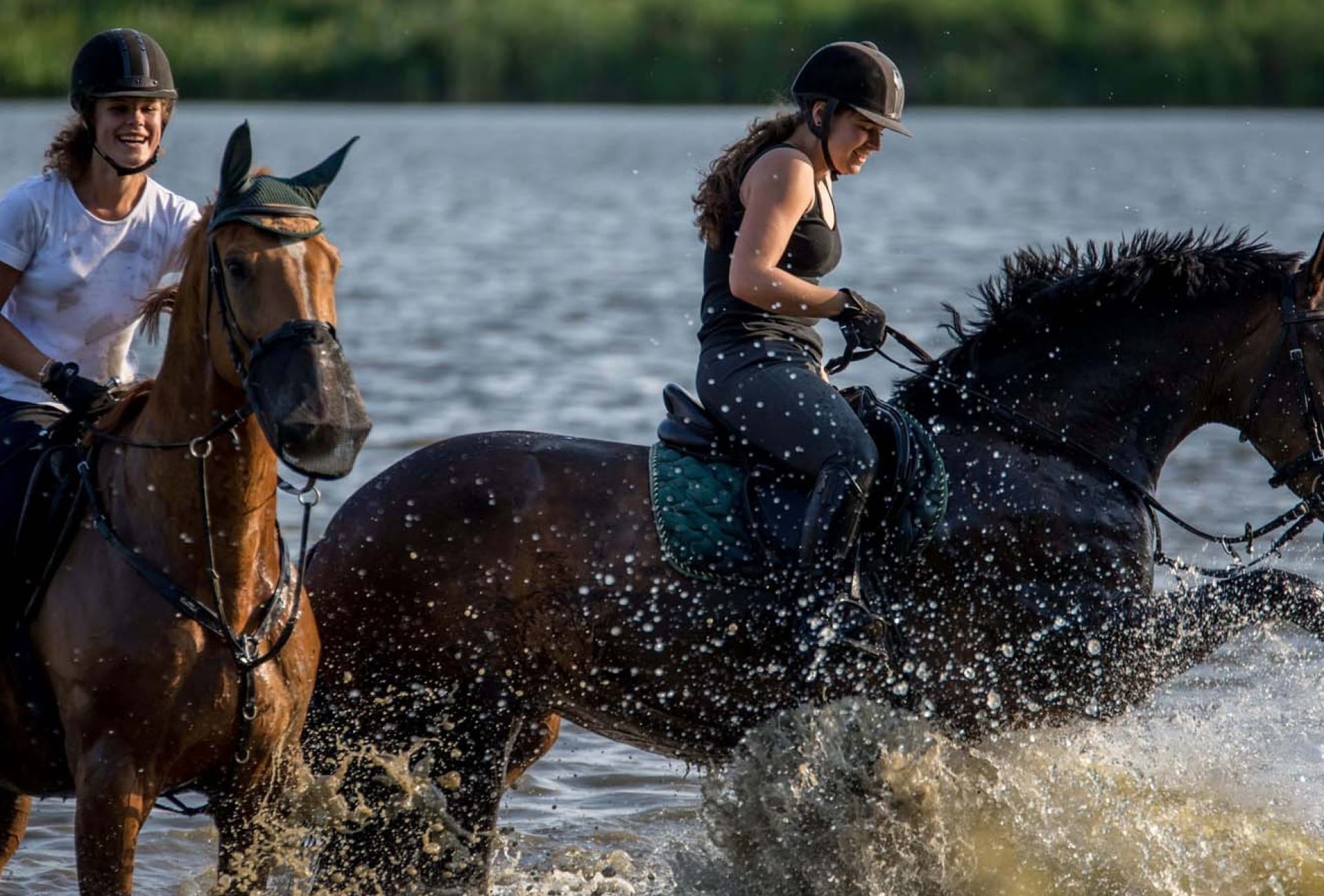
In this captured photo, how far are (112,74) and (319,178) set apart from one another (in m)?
1.01

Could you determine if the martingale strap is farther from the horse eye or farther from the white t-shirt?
the white t-shirt

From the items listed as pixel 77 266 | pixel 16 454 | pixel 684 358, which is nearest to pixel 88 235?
pixel 77 266

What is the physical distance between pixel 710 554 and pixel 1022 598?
1081 mm

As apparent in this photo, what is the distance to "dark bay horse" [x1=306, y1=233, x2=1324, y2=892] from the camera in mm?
6301

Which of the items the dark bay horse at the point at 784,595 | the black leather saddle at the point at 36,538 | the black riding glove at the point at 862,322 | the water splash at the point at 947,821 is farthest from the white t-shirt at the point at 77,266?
the water splash at the point at 947,821

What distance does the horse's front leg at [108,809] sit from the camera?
510cm

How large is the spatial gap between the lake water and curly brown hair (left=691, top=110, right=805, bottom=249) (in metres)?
2.01

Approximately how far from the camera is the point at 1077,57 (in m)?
72.8

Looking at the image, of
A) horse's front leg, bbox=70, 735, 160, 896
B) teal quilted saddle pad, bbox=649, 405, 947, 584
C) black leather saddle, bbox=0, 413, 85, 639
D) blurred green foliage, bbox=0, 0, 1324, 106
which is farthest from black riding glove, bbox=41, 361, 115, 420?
blurred green foliage, bbox=0, 0, 1324, 106

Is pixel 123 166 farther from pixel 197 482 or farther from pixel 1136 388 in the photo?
pixel 1136 388

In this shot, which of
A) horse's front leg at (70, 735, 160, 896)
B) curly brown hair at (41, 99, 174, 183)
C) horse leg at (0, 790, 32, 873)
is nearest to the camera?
horse's front leg at (70, 735, 160, 896)

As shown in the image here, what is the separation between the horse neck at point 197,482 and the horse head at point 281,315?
120 millimetres

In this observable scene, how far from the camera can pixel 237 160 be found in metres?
5.02

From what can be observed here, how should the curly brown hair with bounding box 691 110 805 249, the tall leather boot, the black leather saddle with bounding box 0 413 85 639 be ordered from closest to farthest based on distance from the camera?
the black leather saddle with bounding box 0 413 85 639 → the tall leather boot → the curly brown hair with bounding box 691 110 805 249
